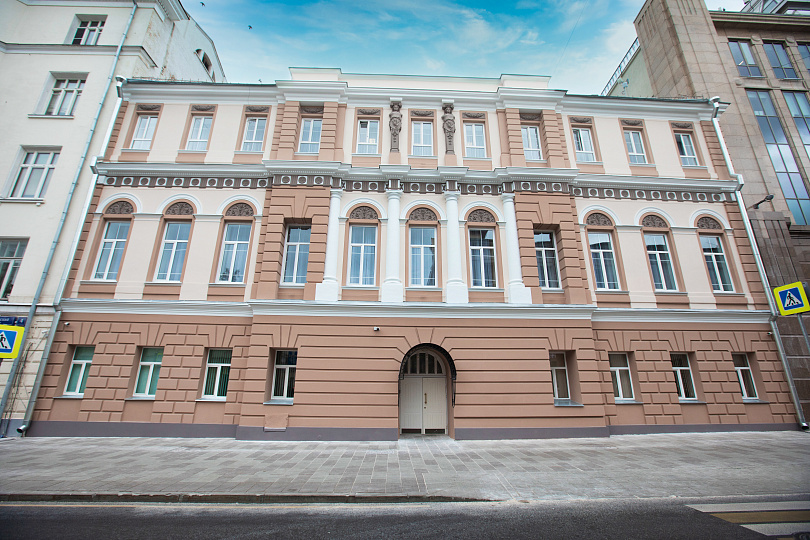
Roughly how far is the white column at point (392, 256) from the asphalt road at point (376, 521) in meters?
7.12

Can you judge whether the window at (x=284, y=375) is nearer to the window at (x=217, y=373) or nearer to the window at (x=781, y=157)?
the window at (x=217, y=373)

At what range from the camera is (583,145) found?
50.8 feet

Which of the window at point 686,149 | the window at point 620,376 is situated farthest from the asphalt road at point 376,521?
the window at point 686,149

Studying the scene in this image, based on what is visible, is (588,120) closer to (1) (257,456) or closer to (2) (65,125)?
(1) (257,456)

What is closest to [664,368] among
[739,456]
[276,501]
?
[739,456]

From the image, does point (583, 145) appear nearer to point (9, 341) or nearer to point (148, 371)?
point (148, 371)

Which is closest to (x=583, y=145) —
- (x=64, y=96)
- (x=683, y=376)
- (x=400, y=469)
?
(x=683, y=376)

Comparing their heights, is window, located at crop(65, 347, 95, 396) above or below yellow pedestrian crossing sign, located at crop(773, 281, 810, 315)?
below

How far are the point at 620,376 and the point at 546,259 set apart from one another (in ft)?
17.8

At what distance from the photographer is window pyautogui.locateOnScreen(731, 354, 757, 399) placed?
13.2 meters

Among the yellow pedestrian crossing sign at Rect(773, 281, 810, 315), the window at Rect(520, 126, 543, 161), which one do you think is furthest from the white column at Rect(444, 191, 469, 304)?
the yellow pedestrian crossing sign at Rect(773, 281, 810, 315)

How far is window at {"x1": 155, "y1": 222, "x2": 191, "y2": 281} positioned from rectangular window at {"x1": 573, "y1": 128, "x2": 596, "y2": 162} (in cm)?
1766

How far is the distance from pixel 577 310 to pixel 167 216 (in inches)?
665

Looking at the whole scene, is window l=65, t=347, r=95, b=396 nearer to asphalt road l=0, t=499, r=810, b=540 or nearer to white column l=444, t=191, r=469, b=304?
asphalt road l=0, t=499, r=810, b=540
